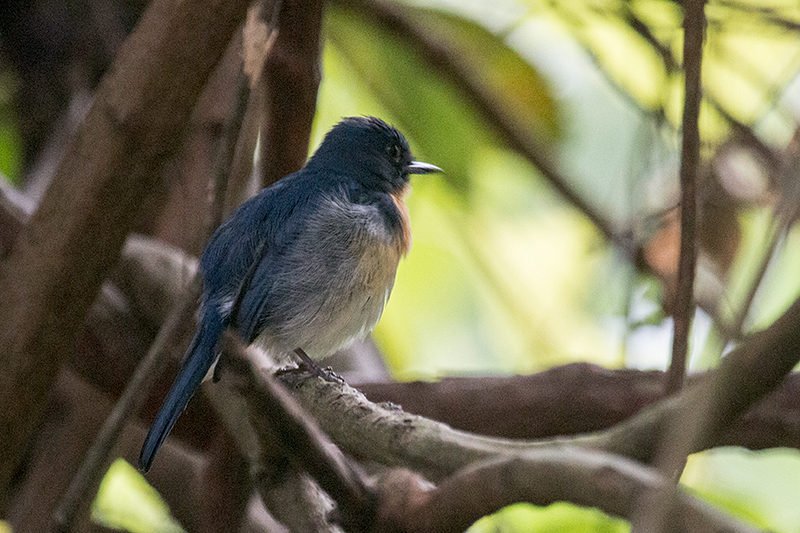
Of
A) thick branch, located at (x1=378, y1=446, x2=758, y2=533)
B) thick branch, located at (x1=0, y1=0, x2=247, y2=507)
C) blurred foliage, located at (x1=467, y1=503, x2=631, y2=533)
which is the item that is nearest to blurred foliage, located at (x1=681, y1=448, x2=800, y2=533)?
blurred foliage, located at (x1=467, y1=503, x2=631, y2=533)

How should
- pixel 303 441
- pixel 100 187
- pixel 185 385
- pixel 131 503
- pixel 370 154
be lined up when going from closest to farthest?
pixel 303 441
pixel 185 385
pixel 100 187
pixel 370 154
pixel 131 503

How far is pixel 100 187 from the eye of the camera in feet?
8.76

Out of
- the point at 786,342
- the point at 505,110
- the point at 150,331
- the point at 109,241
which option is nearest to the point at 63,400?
the point at 150,331

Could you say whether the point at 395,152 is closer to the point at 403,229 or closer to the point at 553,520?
the point at 403,229

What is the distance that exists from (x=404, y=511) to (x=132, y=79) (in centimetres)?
162

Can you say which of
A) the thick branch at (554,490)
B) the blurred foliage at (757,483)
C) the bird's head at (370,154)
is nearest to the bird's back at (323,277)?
the bird's head at (370,154)

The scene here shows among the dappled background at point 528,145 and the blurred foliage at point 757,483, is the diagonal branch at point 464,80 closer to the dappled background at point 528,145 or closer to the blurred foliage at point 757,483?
the dappled background at point 528,145

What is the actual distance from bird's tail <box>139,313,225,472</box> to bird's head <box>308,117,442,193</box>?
99 cm

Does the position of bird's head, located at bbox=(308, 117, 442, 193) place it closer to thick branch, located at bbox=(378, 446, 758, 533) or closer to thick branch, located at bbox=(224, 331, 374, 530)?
thick branch, located at bbox=(224, 331, 374, 530)

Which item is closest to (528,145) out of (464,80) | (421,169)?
(464,80)

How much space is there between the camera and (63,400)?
366cm

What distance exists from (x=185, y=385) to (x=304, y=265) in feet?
1.99

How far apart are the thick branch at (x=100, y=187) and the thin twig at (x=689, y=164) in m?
1.27

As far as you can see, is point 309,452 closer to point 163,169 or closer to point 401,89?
point 163,169
